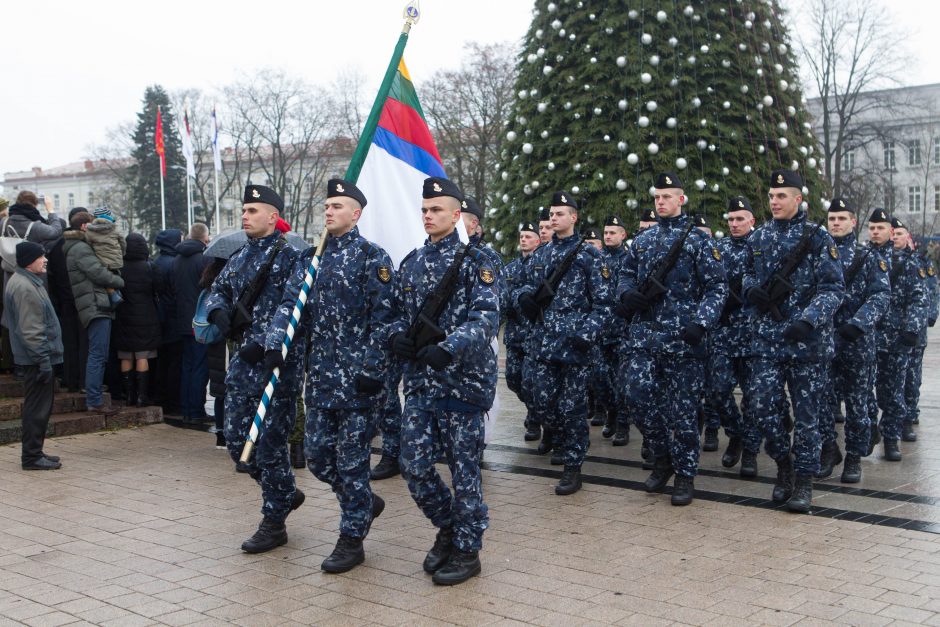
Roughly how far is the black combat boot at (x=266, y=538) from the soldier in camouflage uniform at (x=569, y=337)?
231 cm

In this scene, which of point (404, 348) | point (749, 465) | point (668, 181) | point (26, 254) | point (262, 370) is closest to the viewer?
point (404, 348)

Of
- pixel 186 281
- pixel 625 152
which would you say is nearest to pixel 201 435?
pixel 186 281

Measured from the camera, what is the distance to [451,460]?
17.4ft

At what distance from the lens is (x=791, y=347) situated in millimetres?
6668

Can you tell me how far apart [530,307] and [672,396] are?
4.68 feet

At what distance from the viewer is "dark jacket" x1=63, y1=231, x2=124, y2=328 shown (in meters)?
10.0

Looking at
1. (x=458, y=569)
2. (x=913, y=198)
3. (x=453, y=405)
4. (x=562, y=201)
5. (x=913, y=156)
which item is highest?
(x=913, y=156)

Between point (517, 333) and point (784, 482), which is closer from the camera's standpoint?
point (784, 482)

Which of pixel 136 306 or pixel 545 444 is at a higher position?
pixel 136 306

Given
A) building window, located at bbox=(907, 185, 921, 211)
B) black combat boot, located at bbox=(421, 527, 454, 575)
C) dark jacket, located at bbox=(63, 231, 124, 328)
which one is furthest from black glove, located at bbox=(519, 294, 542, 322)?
building window, located at bbox=(907, 185, 921, 211)

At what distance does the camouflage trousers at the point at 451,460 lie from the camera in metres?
5.21

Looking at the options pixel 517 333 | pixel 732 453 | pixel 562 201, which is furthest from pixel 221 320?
pixel 732 453

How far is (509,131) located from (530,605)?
11267 millimetres

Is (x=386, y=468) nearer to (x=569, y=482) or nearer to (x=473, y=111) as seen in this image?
(x=569, y=482)
